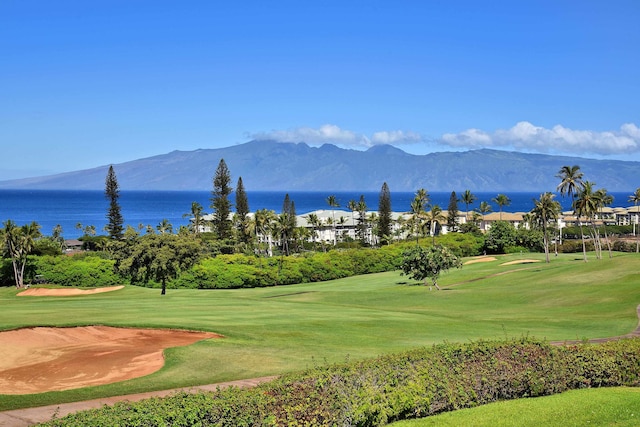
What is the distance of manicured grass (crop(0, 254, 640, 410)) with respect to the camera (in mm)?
21922

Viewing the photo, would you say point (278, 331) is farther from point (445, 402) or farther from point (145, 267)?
point (145, 267)

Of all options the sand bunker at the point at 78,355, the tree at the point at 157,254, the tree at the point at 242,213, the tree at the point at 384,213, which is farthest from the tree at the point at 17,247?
the tree at the point at 384,213

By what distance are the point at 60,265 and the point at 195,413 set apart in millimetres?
80881

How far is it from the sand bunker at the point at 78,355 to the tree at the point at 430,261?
39200mm

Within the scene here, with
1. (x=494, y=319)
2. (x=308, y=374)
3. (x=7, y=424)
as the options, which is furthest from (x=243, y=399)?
(x=494, y=319)

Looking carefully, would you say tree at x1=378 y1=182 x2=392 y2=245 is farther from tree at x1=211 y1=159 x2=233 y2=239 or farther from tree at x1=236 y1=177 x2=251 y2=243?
tree at x1=211 y1=159 x2=233 y2=239

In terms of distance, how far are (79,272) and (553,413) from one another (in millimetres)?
78999

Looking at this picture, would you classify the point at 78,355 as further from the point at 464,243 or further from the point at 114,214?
the point at 114,214

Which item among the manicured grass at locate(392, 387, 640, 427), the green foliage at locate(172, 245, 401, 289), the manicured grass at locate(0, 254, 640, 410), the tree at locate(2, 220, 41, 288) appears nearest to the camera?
the manicured grass at locate(392, 387, 640, 427)

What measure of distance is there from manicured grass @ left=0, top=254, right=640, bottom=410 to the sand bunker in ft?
2.86

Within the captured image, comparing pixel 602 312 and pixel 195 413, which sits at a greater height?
pixel 195 413

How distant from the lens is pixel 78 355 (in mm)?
24312

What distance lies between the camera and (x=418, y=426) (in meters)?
14.0

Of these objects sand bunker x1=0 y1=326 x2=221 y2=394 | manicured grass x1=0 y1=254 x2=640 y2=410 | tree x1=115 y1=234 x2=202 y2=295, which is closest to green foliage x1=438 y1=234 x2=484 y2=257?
manicured grass x1=0 y1=254 x2=640 y2=410
